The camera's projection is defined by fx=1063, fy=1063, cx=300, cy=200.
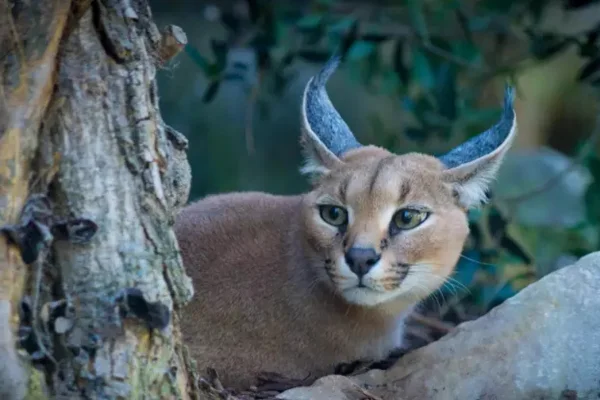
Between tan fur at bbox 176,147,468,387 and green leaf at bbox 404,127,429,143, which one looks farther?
green leaf at bbox 404,127,429,143

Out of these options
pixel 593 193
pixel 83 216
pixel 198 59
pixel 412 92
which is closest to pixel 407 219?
pixel 83 216

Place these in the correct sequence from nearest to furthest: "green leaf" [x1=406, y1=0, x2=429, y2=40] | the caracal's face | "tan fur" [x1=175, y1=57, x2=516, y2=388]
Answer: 1. the caracal's face
2. "tan fur" [x1=175, y1=57, x2=516, y2=388]
3. "green leaf" [x1=406, y1=0, x2=429, y2=40]

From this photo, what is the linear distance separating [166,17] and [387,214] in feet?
21.4

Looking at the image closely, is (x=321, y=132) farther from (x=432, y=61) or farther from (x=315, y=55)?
(x=432, y=61)

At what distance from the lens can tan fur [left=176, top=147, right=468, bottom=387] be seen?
438 cm

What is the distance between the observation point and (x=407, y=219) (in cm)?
437

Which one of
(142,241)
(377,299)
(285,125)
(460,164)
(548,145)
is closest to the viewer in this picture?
(142,241)

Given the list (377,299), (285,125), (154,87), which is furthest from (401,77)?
(285,125)

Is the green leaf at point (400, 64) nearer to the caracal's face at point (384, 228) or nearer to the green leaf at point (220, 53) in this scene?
the green leaf at point (220, 53)

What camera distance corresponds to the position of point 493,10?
6.69 meters

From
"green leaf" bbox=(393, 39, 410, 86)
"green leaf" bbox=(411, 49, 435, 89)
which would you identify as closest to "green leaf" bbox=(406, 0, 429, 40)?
"green leaf" bbox=(411, 49, 435, 89)

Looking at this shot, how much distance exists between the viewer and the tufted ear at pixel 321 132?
471 centimetres

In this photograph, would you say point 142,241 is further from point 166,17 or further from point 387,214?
point 166,17

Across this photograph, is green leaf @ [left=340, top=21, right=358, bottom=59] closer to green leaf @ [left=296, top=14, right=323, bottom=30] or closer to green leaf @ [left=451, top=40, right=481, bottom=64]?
green leaf @ [left=296, top=14, right=323, bottom=30]
